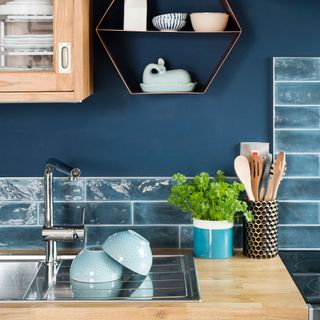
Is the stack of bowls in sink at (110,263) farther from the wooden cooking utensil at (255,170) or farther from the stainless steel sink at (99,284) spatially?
the wooden cooking utensil at (255,170)

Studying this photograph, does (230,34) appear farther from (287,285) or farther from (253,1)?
(287,285)

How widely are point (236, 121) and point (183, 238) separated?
0.49 meters

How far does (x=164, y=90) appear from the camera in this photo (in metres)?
2.81

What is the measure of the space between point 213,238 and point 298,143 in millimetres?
502

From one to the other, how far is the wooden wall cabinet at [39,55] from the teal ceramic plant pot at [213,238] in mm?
643

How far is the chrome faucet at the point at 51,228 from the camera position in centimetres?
275

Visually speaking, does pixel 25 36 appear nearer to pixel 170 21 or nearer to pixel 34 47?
pixel 34 47

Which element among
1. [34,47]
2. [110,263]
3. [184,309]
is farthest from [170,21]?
[184,309]

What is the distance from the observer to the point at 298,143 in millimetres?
2922

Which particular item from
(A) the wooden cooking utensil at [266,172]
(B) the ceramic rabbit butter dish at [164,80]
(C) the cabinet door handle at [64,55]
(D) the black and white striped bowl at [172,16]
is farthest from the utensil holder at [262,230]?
(C) the cabinet door handle at [64,55]

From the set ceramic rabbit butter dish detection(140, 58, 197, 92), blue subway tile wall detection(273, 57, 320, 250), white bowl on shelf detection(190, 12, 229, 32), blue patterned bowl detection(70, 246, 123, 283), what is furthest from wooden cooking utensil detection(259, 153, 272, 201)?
blue patterned bowl detection(70, 246, 123, 283)

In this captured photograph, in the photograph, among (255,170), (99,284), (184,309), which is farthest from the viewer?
(255,170)

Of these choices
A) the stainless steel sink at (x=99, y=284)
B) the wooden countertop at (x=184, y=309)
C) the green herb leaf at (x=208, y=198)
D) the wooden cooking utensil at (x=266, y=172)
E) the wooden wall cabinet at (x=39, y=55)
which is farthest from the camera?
the wooden cooking utensil at (x=266, y=172)

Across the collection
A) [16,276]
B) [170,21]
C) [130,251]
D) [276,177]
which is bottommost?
[16,276]
